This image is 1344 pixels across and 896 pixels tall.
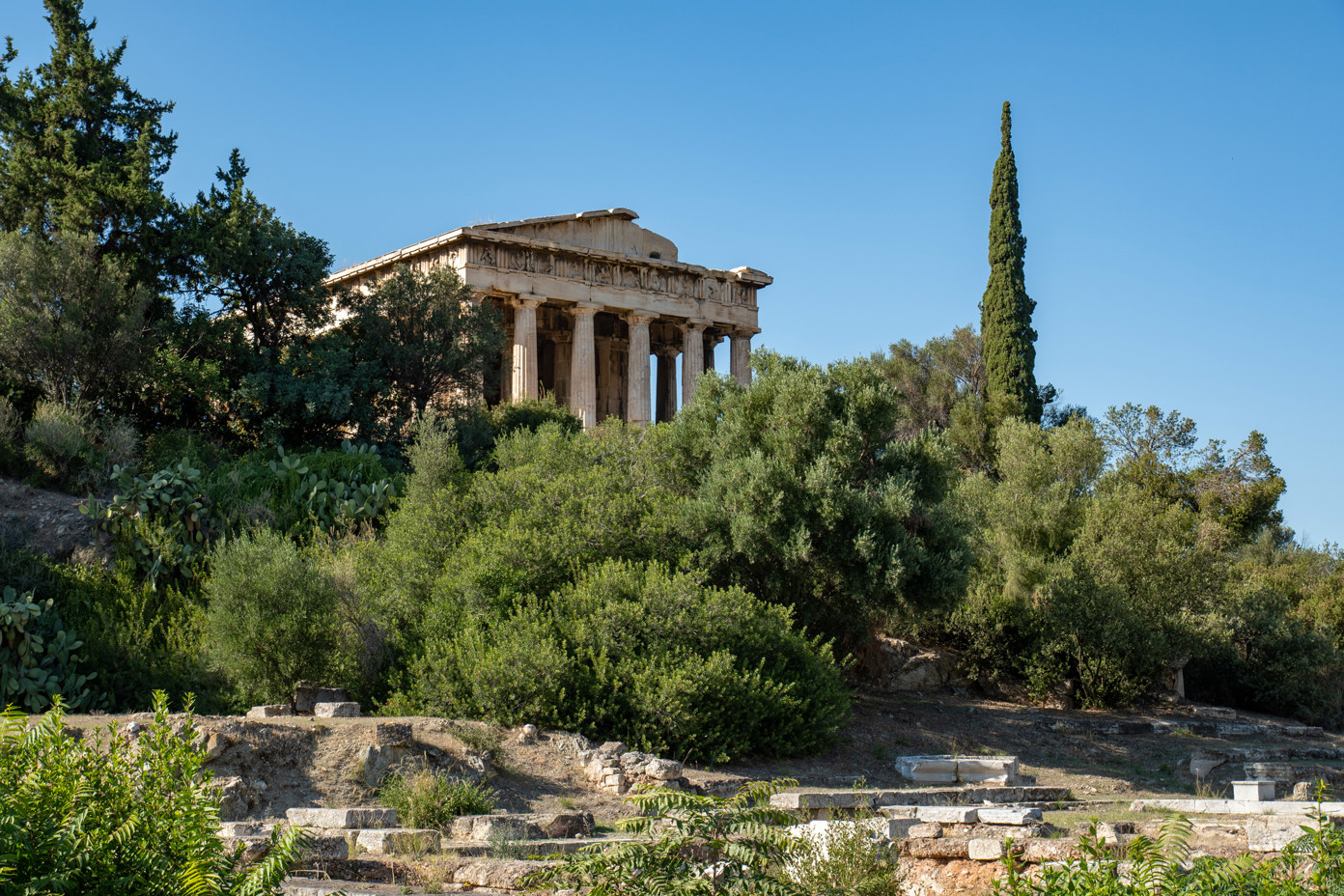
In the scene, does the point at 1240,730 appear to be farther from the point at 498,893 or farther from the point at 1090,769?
the point at 498,893

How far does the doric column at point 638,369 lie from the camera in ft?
124

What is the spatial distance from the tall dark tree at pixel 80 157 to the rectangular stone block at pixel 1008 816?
21941mm

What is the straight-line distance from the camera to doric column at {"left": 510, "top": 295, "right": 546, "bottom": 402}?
35.5m

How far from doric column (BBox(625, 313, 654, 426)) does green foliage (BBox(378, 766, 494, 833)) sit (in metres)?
25.0

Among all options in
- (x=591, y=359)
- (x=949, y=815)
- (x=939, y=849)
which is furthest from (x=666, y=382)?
(x=939, y=849)

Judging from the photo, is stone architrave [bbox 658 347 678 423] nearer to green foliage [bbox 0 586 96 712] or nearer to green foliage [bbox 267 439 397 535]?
green foliage [bbox 267 439 397 535]

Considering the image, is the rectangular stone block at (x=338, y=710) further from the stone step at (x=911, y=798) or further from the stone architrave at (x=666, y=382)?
the stone architrave at (x=666, y=382)

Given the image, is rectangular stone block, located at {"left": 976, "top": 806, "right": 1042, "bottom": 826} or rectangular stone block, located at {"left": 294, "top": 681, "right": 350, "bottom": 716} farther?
rectangular stone block, located at {"left": 294, "top": 681, "right": 350, "bottom": 716}

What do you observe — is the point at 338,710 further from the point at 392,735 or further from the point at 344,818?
the point at 344,818

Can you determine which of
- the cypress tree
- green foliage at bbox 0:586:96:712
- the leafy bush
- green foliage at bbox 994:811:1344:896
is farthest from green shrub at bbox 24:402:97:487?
the cypress tree

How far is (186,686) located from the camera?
1706 centimetres

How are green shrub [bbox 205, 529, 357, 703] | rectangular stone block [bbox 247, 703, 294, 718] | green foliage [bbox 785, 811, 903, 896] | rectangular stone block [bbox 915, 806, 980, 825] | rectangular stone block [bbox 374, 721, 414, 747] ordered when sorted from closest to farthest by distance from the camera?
green foliage [bbox 785, 811, 903, 896], rectangular stone block [bbox 915, 806, 980, 825], rectangular stone block [bbox 374, 721, 414, 747], rectangular stone block [bbox 247, 703, 294, 718], green shrub [bbox 205, 529, 357, 703]

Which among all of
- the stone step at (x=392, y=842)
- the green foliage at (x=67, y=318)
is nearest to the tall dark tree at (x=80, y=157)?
the green foliage at (x=67, y=318)

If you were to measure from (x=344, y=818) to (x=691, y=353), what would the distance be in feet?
103
